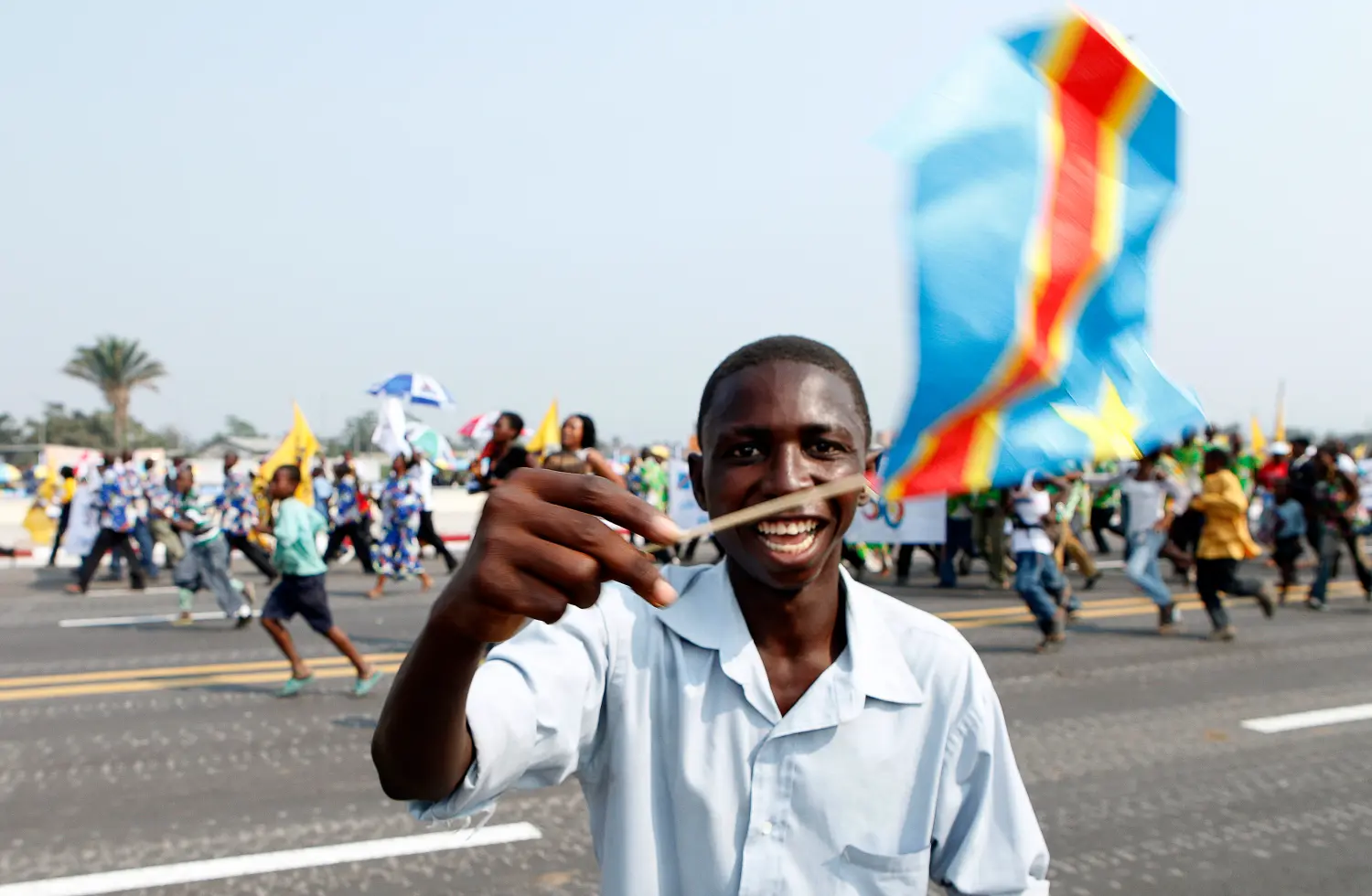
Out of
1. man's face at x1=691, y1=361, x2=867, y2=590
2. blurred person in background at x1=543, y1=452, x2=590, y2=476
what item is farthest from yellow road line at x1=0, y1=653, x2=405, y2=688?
man's face at x1=691, y1=361, x2=867, y2=590

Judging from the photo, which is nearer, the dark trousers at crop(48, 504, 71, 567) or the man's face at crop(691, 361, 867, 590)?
the man's face at crop(691, 361, 867, 590)

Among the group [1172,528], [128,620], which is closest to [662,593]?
[128,620]

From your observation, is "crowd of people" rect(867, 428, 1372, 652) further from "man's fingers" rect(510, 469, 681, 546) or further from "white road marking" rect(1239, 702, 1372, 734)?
"man's fingers" rect(510, 469, 681, 546)

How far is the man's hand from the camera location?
130 centimetres

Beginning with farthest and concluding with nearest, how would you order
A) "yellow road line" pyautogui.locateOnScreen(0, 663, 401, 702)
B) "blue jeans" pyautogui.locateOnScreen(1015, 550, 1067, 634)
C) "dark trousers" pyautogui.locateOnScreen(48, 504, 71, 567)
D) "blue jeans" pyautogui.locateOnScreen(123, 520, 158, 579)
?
"dark trousers" pyautogui.locateOnScreen(48, 504, 71, 567), "blue jeans" pyautogui.locateOnScreen(123, 520, 158, 579), "blue jeans" pyautogui.locateOnScreen(1015, 550, 1067, 634), "yellow road line" pyautogui.locateOnScreen(0, 663, 401, 702)

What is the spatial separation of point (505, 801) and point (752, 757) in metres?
4.18

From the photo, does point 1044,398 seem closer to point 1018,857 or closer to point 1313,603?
point 1018,857

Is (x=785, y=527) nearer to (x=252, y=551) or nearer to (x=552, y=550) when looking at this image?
(x=552, y=550)

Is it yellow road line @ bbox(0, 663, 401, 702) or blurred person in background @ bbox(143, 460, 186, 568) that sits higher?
blurred person in background @ bbox(143, 460, 186, 568)

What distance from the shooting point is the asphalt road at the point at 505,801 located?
473 cm

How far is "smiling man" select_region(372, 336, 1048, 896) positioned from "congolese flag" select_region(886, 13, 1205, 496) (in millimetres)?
246

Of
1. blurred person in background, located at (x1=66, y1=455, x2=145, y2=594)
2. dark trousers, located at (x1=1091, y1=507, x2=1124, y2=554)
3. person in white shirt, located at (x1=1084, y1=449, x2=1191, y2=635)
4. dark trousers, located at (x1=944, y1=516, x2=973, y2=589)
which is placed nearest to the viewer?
person in white shirt, located at (x1=1084, y1=449, x2=1191, y2=635)

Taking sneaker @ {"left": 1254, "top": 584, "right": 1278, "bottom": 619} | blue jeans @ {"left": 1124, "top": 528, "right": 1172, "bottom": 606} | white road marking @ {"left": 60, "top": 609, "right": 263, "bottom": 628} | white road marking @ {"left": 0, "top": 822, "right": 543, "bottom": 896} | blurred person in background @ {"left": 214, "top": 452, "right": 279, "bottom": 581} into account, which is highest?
blurred person in background @ {"left": 214, "top": 452, "right": 279, "bottom": 581}

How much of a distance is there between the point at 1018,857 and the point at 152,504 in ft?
47.7
